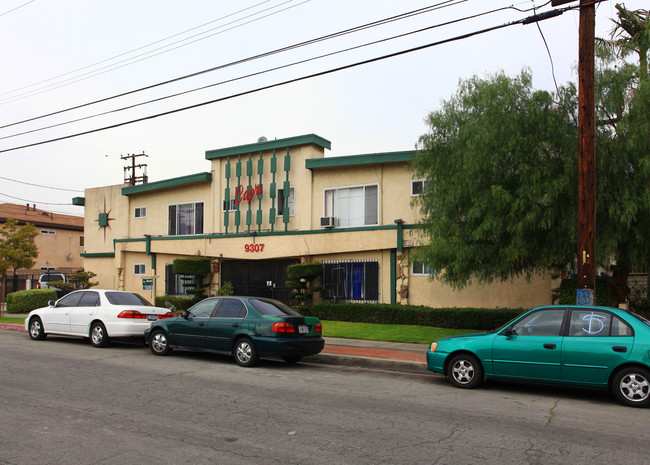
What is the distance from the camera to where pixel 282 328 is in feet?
34.6

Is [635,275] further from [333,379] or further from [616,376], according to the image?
[333,379]

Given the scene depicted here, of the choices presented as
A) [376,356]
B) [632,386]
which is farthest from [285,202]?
[632,386]

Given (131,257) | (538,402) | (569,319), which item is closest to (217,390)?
(538,402)

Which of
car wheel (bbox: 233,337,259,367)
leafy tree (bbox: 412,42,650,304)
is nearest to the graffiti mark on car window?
leafy tree (bbox: 412,42,650,304)

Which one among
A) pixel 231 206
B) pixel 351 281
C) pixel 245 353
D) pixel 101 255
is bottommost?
pixel 245 353

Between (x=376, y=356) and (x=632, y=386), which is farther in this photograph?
(x=376, y=356)

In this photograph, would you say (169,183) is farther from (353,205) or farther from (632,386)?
(632,386)

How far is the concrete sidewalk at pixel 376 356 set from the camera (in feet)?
36.0

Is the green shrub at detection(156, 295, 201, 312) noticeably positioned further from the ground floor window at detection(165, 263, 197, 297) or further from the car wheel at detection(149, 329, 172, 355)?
the car wheel at detection(149, 329, 172, 355)

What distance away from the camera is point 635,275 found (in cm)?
1858

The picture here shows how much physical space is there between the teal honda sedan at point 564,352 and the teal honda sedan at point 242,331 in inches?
116

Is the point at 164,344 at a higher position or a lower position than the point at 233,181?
lower

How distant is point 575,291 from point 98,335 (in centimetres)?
1201

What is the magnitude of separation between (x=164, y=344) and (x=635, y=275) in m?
16.0
